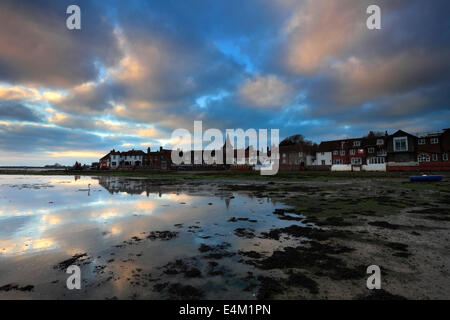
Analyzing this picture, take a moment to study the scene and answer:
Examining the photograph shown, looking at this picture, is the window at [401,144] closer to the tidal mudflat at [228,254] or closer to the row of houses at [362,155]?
the row of houses at [362,155]

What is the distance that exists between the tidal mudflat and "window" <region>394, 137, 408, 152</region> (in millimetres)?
56883

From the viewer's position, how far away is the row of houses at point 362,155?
52531mm

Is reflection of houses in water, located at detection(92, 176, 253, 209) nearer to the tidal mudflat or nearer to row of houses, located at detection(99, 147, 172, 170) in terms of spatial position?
the tidal mudflat

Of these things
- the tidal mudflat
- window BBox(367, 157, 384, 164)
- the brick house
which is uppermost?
the brick house

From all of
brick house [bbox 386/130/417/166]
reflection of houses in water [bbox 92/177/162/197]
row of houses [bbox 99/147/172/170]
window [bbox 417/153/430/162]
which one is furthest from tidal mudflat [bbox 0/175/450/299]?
row of houses [bbox 99/147/172/170]

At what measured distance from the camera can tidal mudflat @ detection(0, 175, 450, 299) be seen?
188 inches

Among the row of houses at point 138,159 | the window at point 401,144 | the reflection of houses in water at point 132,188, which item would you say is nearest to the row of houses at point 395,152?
the window at point 401,144

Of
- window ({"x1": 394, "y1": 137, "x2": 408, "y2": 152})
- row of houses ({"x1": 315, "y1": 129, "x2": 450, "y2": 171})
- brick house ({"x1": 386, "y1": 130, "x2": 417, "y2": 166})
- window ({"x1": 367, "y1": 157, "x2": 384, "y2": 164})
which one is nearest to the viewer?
row of houses ({"x1": 315, "y1": 129, "x2": 450, "y2": 171})

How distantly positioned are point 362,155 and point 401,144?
398 inches

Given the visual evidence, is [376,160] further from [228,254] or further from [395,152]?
[228,254]

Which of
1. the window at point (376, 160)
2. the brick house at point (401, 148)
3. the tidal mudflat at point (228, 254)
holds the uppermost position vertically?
the brick house at point (401, 148)

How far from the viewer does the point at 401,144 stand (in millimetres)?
58250
